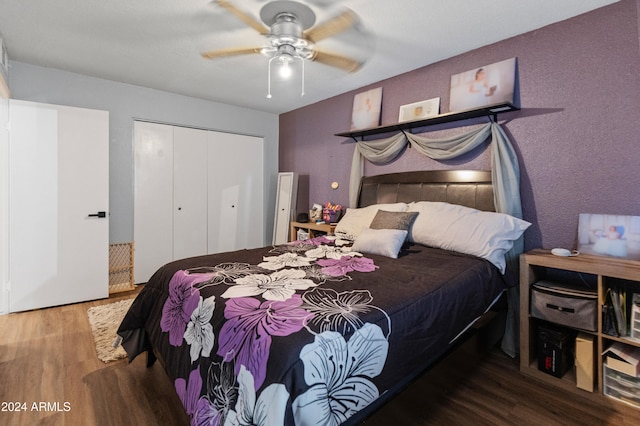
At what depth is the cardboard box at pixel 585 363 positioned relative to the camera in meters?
1.86

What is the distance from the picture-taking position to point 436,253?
2.31 metres

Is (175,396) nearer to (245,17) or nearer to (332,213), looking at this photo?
(245,17)

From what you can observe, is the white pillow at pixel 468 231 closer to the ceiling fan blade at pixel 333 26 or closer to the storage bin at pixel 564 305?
the storage bin at pixel 564 305

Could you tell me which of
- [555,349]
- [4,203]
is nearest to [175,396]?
Answer: [555,349]

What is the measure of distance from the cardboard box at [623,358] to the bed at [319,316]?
0.63 m

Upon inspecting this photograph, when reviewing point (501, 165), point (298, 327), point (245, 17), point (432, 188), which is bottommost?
point (298, 327)

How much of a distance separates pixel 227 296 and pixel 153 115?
11.4ft

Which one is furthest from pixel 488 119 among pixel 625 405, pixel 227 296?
pixel 227 296

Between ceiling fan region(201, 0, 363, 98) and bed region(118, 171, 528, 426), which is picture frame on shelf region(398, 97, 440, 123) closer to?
bed region(118, 171, 528, 426)

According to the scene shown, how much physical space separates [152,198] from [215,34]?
2.37m

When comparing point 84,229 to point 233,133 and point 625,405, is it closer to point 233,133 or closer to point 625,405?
point 233,133

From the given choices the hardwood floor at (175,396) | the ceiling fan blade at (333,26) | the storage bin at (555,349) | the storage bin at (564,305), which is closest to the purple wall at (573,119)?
the storage bin at (564,305)

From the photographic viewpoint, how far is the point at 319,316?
122 centimetres

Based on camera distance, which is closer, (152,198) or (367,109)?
(367,109)
